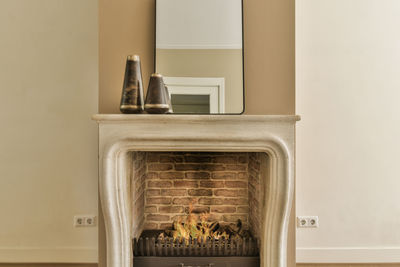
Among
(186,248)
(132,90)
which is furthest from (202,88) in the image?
(186,248)

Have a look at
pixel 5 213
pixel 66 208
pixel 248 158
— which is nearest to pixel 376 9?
pixel 248 158

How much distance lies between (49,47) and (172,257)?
1949 mm

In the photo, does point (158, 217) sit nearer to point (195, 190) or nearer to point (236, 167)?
point (195, 190)

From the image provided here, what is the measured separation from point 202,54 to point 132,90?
0.51 meters

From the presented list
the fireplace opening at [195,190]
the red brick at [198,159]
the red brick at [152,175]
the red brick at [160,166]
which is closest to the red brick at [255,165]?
the fireplace opening at [195,190]

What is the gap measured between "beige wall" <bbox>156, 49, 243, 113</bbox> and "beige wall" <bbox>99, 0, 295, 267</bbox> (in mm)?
59

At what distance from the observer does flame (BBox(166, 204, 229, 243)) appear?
1.93 meters

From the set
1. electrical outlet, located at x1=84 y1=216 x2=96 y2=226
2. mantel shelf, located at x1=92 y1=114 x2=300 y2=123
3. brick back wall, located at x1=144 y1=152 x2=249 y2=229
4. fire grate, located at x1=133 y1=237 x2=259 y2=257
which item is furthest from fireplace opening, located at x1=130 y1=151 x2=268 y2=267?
electrical outlet, located at x1=84 y1=216 x2=96 y2=226

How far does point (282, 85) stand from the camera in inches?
73.8

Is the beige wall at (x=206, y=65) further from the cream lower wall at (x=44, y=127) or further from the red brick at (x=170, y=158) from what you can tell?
the cream lower wall at (x=44, y=127)

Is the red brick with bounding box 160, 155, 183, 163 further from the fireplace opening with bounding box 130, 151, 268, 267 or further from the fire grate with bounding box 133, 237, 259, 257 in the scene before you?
the fire grate with bounding box 133, 237, 259, 257

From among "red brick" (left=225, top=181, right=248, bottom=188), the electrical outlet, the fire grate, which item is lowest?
the electrical outlet

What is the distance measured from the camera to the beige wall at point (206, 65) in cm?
188

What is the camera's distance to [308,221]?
2480 millimetres
